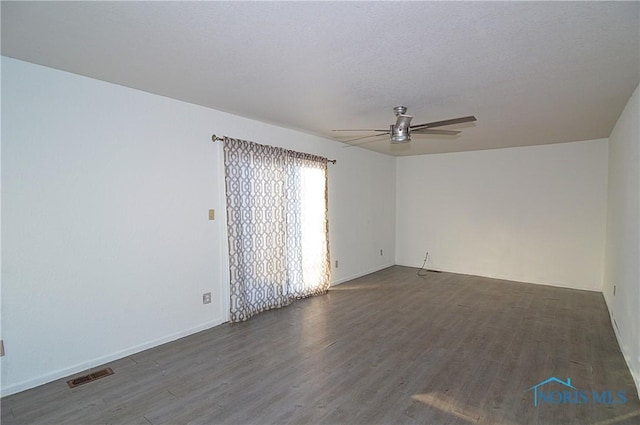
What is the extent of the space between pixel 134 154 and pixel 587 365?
471cm

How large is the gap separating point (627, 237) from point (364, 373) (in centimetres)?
295

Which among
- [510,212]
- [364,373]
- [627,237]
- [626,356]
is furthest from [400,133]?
[510,212]

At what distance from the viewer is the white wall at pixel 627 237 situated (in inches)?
110

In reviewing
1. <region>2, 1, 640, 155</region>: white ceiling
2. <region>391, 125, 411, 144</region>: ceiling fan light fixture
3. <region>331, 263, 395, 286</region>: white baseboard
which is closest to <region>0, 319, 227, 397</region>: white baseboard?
<region>2, 1, 640, 155</region>: white ceiling

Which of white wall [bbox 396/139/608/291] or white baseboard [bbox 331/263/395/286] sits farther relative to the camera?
white baseboard [bbox 331/263/395/286]

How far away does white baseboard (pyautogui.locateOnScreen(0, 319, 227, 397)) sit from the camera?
2.55 meters

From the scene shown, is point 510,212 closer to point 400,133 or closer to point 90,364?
point 400,133

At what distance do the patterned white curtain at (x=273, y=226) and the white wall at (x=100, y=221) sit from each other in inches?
7.6

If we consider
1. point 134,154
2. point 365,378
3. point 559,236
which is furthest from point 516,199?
point 134,154

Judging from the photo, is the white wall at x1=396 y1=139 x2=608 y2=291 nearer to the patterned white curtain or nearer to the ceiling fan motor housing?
the patterned white curtain

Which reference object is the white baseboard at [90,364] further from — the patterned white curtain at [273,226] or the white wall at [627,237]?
the white wall at [627,237]

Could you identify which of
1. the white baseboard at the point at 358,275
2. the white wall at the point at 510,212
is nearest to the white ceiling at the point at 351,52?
the white wall at the point at 510,212

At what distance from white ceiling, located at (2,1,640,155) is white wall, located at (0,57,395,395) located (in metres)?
0.31

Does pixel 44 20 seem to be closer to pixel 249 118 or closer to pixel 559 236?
pixel 249 118
